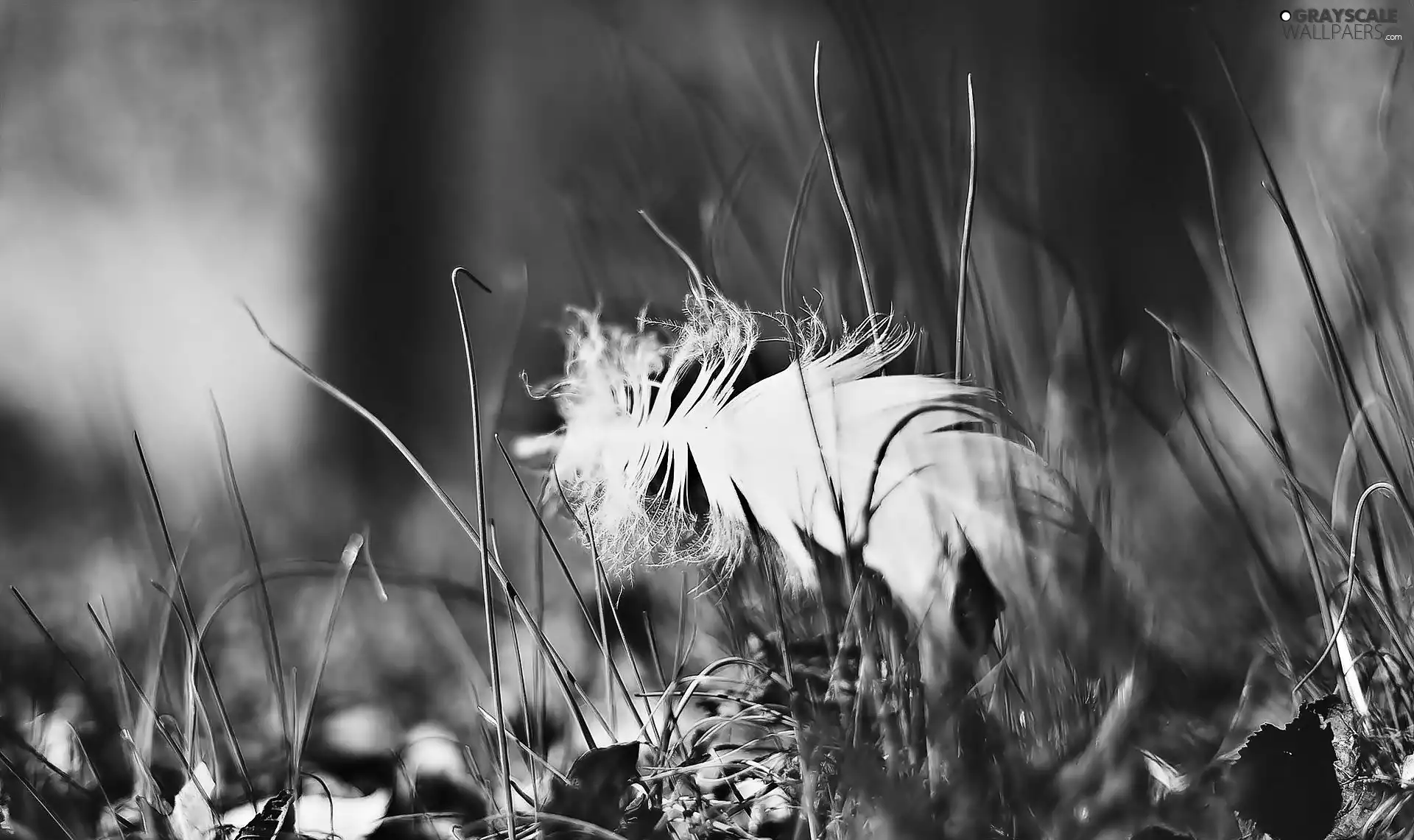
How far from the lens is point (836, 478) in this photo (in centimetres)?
39

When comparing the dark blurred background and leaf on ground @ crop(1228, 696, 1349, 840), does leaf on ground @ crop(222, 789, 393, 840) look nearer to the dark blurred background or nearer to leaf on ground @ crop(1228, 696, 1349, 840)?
the dark blurred background

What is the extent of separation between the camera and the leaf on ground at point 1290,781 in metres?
0.37

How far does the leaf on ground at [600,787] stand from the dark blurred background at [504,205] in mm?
68

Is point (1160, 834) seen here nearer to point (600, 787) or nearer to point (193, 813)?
point (600, 787)

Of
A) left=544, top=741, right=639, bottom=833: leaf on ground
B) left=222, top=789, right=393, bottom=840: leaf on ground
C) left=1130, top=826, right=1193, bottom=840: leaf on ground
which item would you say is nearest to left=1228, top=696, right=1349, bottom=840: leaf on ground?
left=1130, top=826, right=1193, bottom=840: leaf on ground

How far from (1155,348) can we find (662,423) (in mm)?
214

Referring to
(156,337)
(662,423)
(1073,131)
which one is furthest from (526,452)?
(1073,131)

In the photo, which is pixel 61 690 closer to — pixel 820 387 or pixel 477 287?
pixel 477 287

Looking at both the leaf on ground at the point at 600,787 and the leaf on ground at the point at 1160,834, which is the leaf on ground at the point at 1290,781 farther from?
the leaf on ground at the point at 600,787

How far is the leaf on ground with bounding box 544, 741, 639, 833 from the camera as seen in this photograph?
379mm

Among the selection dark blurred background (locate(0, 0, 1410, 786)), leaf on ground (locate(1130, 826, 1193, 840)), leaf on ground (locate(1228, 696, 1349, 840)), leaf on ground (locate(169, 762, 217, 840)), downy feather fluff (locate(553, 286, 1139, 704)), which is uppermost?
dark blurred background (locate(0, 0, 1410, 786))

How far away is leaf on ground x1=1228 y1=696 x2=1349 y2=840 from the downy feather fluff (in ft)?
0.19

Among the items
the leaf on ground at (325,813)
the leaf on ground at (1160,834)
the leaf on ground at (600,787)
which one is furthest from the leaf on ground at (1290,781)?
the leaf on ground at (325,813)

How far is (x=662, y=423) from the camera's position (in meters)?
0.40
